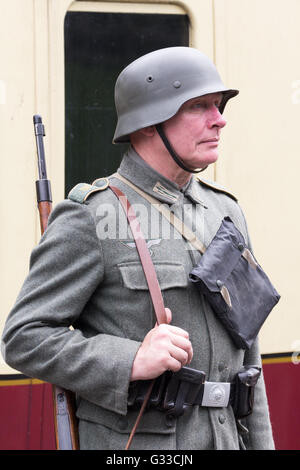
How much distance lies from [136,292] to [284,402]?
148 centimetres

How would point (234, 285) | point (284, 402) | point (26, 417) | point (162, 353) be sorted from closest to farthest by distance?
point (162, 353) < point (234, 285) < point (26, 417) < point (284, 402)

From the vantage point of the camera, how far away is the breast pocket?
6.16ft

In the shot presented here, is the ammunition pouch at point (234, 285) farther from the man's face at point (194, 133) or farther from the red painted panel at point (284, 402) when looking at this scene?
the red painted panel at point (284, 402)

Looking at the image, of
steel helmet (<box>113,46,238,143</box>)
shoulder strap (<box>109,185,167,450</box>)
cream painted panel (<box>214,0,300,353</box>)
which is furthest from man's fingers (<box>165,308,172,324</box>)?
cream painted panel (<box>214,0,300,353</box>)

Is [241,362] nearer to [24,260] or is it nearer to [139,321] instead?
[139,321]

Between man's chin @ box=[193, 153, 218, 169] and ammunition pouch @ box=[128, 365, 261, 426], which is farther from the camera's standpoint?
man's chin @ box=[193, 153, 218, 169]

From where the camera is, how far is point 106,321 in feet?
6.26

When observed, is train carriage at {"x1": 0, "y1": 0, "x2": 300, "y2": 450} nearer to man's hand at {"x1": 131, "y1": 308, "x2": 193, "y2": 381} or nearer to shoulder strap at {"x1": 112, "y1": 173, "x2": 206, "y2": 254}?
shoulder strap at {"x1": 112, "y1": 173, "x2": 206, "y2": 254}

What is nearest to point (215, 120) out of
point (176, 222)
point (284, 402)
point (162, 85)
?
point (162, 85)

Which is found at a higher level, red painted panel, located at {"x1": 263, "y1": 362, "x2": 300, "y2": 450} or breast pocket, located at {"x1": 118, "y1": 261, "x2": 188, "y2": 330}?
breast pocket, located at {"x1": 118, "y1": 261, "x2": 188, "y2": 330}

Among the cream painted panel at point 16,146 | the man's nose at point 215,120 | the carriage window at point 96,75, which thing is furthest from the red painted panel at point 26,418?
the man's nose at point 215,120

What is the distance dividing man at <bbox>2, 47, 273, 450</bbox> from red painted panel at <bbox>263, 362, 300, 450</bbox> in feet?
3.31

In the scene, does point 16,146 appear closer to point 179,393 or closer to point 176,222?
point 176,222

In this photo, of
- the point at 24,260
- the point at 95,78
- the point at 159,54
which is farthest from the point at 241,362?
the point at 95,78
